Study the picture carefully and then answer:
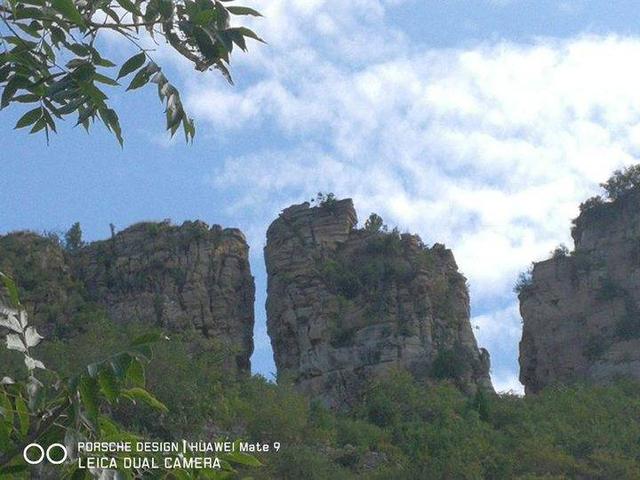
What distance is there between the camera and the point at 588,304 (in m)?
42.8

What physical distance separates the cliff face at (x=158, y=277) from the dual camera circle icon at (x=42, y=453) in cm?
3720

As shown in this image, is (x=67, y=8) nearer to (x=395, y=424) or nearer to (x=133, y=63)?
(x=133, y=63)

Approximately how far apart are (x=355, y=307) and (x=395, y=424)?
24.5 feet

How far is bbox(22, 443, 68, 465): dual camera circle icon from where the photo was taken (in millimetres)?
4457

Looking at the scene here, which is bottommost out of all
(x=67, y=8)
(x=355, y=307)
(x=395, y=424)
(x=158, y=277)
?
(x=67, y=8)

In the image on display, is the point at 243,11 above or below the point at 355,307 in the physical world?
below

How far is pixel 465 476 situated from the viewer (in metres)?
27.6

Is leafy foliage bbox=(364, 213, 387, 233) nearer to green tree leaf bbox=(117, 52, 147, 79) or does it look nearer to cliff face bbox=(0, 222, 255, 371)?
cliff face bbox=(0, 222, 255, 371)

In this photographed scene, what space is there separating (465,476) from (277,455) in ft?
11.9

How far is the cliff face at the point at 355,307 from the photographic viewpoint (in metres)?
39.9

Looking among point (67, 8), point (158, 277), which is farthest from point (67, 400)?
point (158, 277)

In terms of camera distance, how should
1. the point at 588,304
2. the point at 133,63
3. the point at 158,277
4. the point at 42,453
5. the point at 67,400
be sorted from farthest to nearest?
the point at 158,277, the point at 588,304, the point at 133,63, the point at 42,453, the point at 67,400

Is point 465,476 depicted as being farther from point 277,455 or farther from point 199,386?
point 199,386

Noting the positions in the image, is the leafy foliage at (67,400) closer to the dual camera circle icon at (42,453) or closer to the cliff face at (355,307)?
the dual camera circle icon at (42,453)
